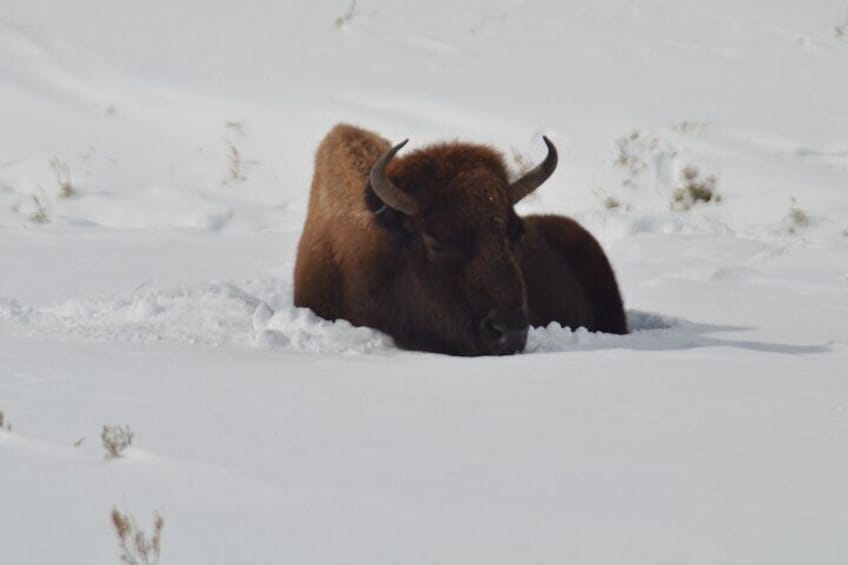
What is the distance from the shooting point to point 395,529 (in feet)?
10.6

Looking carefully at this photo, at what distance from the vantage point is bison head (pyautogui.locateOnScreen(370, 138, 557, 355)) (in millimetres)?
6949

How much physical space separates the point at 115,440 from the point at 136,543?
88cm

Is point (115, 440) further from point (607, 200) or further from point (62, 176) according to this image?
point (62, 176)

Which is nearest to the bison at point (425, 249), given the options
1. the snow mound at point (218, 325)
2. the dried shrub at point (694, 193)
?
the snow mound at point (218, 325)

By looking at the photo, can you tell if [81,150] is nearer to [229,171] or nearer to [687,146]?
[229,171]

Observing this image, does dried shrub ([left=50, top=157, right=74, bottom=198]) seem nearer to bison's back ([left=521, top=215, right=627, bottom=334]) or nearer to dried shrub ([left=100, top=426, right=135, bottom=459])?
bison's back ([left=521, top=215, right=627, bottom=334])

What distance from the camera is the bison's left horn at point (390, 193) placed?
7.14 metres

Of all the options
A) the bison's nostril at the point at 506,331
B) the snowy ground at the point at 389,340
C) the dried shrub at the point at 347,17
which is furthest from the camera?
the dried shrub at the point at 347,17

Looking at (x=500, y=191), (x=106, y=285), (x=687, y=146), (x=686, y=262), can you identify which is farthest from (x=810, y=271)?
(x=106, y=285)

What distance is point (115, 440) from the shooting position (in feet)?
12.2

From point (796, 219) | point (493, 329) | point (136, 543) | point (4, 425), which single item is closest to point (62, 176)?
point (796, 219)

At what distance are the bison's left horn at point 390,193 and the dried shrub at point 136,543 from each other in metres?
4.26

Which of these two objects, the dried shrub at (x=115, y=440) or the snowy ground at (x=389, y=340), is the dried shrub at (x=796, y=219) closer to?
the snowy ground at (x=389, y=340)

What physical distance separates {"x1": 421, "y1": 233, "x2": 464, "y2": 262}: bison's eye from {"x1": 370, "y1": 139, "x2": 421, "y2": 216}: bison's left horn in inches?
5.8
